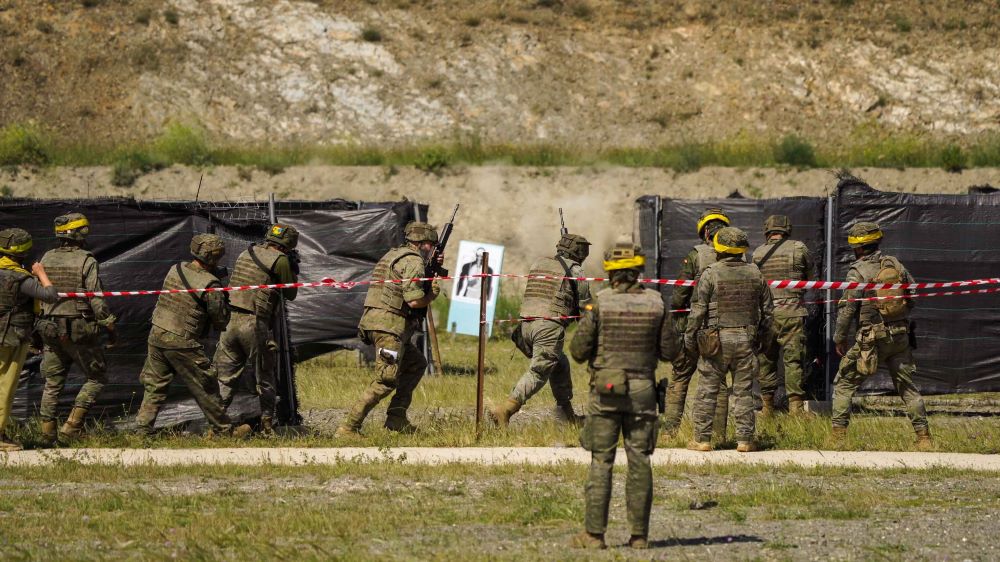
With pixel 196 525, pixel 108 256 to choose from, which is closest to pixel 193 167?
pixel 108 256

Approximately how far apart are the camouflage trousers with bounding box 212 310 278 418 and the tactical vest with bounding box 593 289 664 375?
5.35 metres

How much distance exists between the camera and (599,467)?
26.1ft

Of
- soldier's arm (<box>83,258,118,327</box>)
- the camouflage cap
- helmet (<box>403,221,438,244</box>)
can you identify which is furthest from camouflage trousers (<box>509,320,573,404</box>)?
the camouflage cap

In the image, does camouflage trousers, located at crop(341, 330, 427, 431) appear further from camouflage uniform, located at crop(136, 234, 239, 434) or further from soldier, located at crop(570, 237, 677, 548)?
soldier, located at crop(570, 237, 677, 548)

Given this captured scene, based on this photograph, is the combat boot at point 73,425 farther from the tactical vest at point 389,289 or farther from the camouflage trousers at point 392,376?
the tactical vest at point 389,289

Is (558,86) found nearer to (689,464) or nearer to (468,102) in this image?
(468,102)

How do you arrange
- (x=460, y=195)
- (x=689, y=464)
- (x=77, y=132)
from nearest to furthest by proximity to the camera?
1. (x=689, y=464)
2. (x=460, y=195)
3. (x=77, y=132)

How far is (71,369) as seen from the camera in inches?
516

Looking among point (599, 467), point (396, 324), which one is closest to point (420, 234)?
point (396, 324)

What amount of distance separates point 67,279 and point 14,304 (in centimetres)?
60

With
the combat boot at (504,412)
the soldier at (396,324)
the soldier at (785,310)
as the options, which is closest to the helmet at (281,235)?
the soldier at (396,324)

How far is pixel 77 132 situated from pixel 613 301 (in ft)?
103

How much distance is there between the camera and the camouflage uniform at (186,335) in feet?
39.7

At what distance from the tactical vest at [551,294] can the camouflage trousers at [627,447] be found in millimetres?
4660
